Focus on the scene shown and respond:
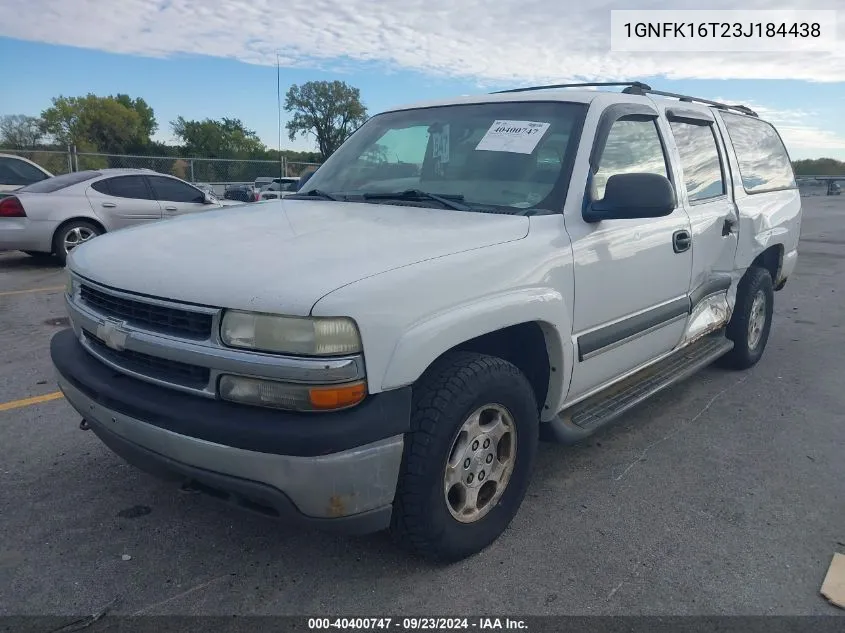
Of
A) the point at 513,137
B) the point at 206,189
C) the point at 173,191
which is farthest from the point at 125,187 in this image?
the point at 513,137

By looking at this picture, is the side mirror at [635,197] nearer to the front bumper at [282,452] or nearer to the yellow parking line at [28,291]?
the front bumper at [282,452]

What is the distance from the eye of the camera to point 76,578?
2.59 meters

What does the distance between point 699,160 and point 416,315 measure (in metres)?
2.79

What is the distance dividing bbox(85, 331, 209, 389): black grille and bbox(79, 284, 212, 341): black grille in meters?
0.11

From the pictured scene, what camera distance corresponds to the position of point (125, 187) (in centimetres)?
1043

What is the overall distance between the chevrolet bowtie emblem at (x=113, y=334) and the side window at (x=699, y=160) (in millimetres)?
3127

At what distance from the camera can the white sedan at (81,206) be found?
9453 mm

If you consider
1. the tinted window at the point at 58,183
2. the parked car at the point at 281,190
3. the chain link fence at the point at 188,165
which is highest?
the chain link fence at the point at 188,165

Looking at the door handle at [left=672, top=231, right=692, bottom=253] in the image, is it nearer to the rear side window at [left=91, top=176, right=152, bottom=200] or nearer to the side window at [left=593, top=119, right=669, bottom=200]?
the side window at [left=593, top=119, right=669, bottom=200]

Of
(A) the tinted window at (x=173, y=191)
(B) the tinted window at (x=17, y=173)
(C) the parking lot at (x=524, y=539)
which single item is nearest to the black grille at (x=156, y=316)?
(C) the parking lot at (x=524, y=539)

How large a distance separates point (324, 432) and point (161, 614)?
964 millimetres

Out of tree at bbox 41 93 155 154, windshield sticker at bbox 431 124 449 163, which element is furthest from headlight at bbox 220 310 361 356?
tree at bbox 41 93 155 154

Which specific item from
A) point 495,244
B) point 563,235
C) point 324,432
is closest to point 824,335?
point 563,235

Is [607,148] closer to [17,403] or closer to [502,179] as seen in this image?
[502,179]
